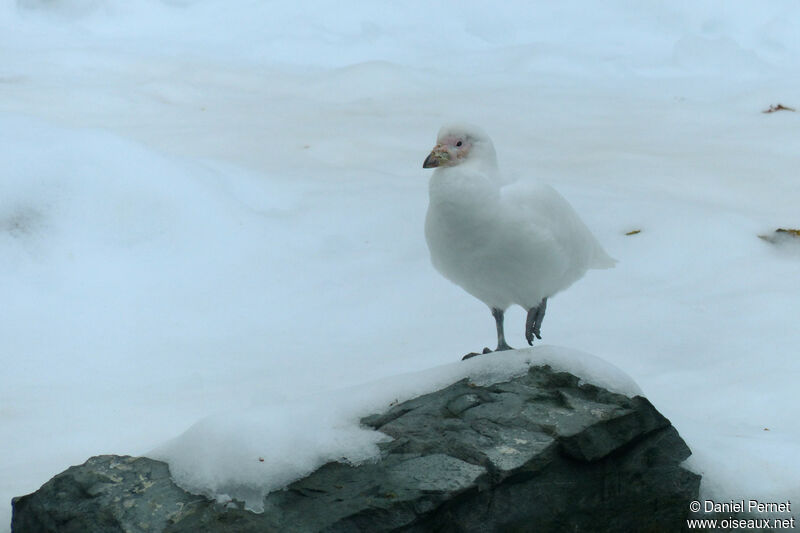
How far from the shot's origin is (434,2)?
10.7m

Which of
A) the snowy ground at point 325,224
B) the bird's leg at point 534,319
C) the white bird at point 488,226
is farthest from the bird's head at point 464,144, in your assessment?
the bird's leg at point 534,319

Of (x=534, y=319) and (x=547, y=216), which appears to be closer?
(x=547, y=216)

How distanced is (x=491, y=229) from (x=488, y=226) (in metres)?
0.02

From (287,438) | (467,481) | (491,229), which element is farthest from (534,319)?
(287,438)

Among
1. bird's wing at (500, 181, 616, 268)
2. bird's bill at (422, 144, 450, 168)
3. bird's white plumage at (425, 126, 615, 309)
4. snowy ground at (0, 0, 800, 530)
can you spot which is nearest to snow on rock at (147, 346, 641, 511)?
snowy ground at (0, 0, 800, 530)

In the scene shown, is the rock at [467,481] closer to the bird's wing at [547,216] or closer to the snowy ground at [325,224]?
the snowy ground at [325,224]

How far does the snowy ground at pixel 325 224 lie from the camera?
4410mm

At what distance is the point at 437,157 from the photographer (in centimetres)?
373

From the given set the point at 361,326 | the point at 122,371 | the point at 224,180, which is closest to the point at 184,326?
the point at 122,371

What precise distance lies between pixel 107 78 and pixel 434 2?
3.99 metres

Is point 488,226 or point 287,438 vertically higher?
point 488,226

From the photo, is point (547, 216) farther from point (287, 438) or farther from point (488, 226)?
point (287, 438)

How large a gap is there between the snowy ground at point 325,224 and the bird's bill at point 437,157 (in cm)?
54

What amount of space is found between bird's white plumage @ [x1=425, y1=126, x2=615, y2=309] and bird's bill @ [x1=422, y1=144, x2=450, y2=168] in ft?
0.11
